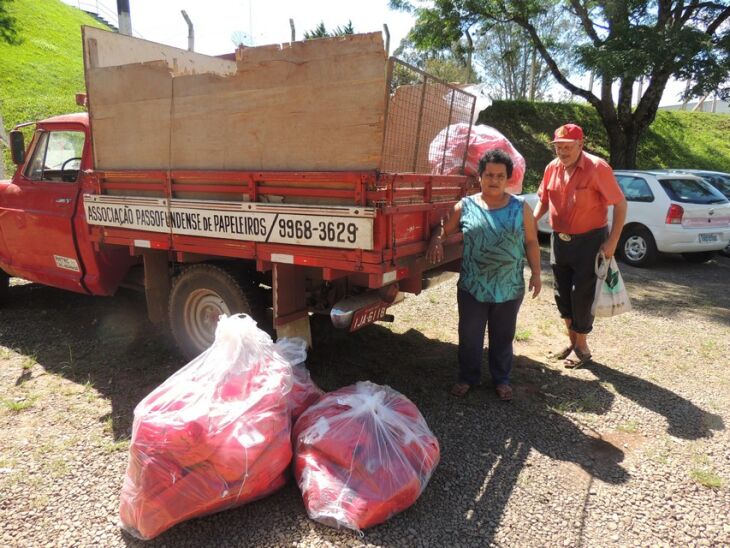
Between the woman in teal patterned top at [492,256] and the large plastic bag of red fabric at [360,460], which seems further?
the woman in teal patterned top at [492,256]

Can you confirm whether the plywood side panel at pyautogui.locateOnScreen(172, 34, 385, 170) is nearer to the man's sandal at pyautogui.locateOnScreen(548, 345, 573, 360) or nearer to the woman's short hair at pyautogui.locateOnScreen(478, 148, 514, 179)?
the woman's short hair at pyautogui.locateOnScreen(478, 148, 514, 179)

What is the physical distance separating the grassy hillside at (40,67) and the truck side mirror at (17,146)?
8.85 m

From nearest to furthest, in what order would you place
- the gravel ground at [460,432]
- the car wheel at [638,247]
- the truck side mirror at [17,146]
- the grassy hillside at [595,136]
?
the gravel ground at [460,432] < the truck side mirror at [17,146] < the car wheel at [638,247] < the grassy hillside at [595,136]

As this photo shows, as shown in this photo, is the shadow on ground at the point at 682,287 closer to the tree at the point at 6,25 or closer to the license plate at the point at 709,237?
the license plate at the point at 709,237

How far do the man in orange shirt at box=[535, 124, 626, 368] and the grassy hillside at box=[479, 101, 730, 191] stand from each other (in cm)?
1417

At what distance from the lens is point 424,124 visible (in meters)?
3.54

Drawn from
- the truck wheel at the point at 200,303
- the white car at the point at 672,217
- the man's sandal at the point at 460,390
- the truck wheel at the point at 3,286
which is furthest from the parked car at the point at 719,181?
the truck wheel at the point at 3,286

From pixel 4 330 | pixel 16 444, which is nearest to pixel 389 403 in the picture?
pixel 16 444

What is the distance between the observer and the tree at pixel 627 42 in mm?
10766

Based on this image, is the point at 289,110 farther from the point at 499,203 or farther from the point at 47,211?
the point at 47,211

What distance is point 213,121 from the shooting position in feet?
10.6

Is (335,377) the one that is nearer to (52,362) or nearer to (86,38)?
(52,362)

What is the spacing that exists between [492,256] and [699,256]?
693 centimetres

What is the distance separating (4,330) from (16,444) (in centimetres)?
232
